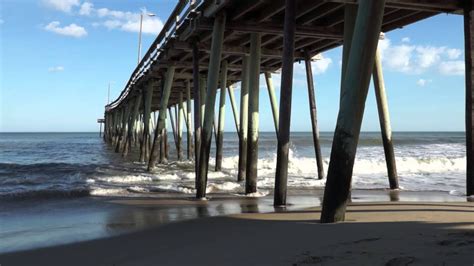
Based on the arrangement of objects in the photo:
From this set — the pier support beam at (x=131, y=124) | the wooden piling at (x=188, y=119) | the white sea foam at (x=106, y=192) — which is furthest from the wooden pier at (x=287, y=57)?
the pier support beam at (x=131, y=124)

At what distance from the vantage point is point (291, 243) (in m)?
4.69

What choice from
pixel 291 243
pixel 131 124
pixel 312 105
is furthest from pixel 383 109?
pixel 131 124

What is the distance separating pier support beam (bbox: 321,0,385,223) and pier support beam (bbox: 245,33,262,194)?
218 inches

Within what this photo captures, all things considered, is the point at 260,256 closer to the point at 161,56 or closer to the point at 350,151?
the point at 350,151

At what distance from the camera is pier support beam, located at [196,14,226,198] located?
10.4 meters

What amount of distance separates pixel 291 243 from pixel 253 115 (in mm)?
6982

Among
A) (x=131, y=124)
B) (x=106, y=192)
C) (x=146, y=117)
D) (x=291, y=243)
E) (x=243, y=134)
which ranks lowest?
(x=106, y=192)

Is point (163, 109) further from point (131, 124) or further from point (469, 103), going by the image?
point (469, 103)

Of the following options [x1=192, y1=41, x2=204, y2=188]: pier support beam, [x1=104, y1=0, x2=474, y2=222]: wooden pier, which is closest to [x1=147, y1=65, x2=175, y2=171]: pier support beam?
[x1=104, y1=0, x2=474, y2=222]: wooden pier

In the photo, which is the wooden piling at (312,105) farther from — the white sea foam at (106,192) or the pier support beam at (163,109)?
the white sea foam at (106,192)

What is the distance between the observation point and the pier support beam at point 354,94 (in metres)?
5.10

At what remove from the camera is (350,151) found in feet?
17.2

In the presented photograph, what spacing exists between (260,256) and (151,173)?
13.7 m

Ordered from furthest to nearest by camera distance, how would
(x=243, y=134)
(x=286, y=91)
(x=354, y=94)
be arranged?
(x=243, y=134) < (x=286, y=91) < (x=354, y=94)
